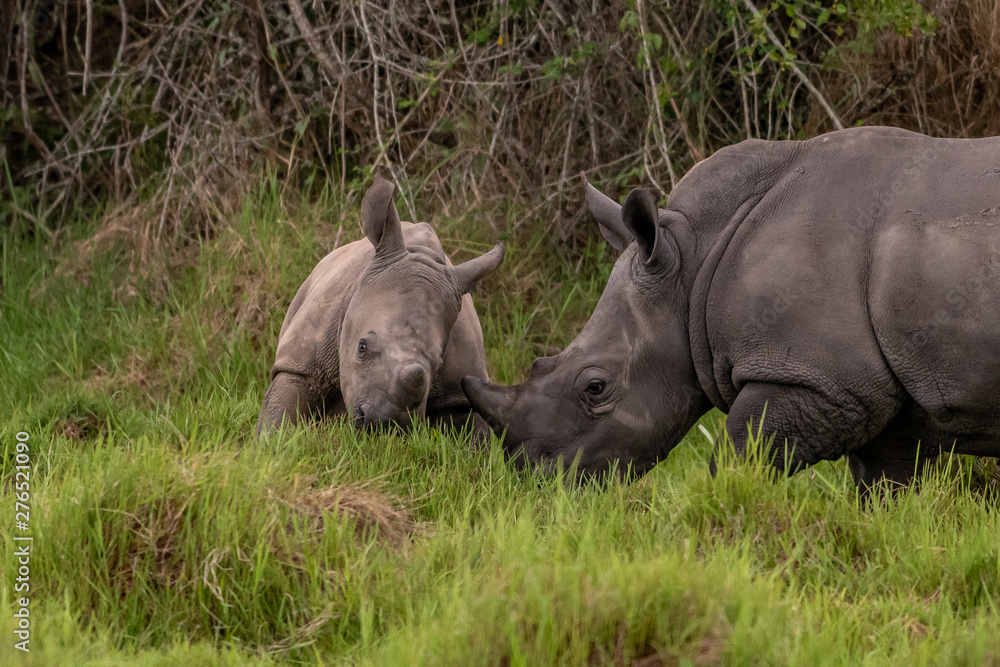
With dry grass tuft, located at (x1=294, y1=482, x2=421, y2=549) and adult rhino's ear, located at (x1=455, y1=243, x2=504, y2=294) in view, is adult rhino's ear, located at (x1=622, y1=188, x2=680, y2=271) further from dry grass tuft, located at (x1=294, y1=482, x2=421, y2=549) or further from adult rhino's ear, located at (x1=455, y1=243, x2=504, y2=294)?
dry grass tuft, located at (x1=294, y1=482, x2=421, y2=549)

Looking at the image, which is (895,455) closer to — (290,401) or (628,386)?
(628,386)

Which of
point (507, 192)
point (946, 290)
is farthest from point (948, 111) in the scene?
point (946, 290)

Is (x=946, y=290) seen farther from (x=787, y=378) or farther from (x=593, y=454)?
(x=593, y=454)

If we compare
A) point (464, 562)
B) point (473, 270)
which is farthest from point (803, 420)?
point (473, 270)

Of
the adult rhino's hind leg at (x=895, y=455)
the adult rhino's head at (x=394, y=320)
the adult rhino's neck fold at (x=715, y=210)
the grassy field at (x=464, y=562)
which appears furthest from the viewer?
the adult rhino's head at (x=394, y=320)

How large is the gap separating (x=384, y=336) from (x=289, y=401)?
0.68 meters

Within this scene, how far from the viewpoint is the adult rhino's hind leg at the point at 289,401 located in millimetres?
5402

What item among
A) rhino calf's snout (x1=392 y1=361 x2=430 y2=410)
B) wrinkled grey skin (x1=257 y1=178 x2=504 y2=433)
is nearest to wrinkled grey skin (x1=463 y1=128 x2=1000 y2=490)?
rhino calf's snout (x1=392 y1=361 x2=430 y2=410)

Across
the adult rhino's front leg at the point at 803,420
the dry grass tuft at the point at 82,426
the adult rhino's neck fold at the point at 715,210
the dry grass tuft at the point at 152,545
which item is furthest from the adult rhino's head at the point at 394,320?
the dry grass tuft at the point at 82,426

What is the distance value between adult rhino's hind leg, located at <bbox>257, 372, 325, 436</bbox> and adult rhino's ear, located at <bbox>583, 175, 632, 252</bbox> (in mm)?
1468

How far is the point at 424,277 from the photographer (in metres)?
5.30

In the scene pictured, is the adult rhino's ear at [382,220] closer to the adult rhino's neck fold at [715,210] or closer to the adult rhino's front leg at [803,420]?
the adult rhino's neck fold at [715,210]

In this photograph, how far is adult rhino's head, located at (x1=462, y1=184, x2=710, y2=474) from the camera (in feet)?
15.7

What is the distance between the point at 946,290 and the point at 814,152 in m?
0.84
